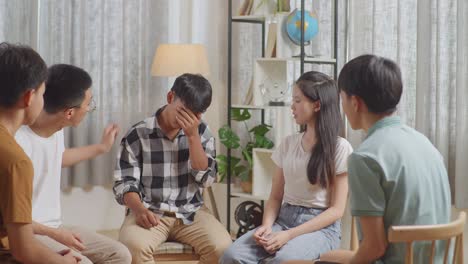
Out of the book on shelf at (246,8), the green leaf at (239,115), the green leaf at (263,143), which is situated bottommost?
the green leaf at (263,143)

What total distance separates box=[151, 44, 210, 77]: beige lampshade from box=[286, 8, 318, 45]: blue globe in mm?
642

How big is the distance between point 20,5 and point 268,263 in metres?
2.61

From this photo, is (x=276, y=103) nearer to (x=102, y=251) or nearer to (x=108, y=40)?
(x=108, y=40)

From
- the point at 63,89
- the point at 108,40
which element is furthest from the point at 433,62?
the point at 108,40

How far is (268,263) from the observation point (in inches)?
112

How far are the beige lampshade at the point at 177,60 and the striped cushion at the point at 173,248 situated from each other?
1654 millimetres

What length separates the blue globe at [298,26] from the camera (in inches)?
167

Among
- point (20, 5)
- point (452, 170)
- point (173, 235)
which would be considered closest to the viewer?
point (173, 235)

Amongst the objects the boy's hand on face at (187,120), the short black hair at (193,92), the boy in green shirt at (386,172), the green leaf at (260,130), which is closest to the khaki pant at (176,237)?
the boy's hand on face at (187,120)

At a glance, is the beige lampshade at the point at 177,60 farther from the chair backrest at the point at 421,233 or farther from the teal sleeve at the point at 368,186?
the chair backrest at the point at 421,233

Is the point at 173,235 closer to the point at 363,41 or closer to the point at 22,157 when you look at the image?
the point at 22,157

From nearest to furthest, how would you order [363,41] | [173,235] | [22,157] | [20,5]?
[22,157] < [173,235] < [363,41] < [20,5]

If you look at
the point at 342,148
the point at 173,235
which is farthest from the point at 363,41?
the point at 173,235

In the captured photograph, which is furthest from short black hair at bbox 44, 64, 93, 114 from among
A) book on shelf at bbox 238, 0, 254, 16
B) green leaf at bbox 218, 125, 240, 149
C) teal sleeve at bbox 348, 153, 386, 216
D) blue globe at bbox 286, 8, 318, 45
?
book on shelf at bbox 238, 0, 254, 16
